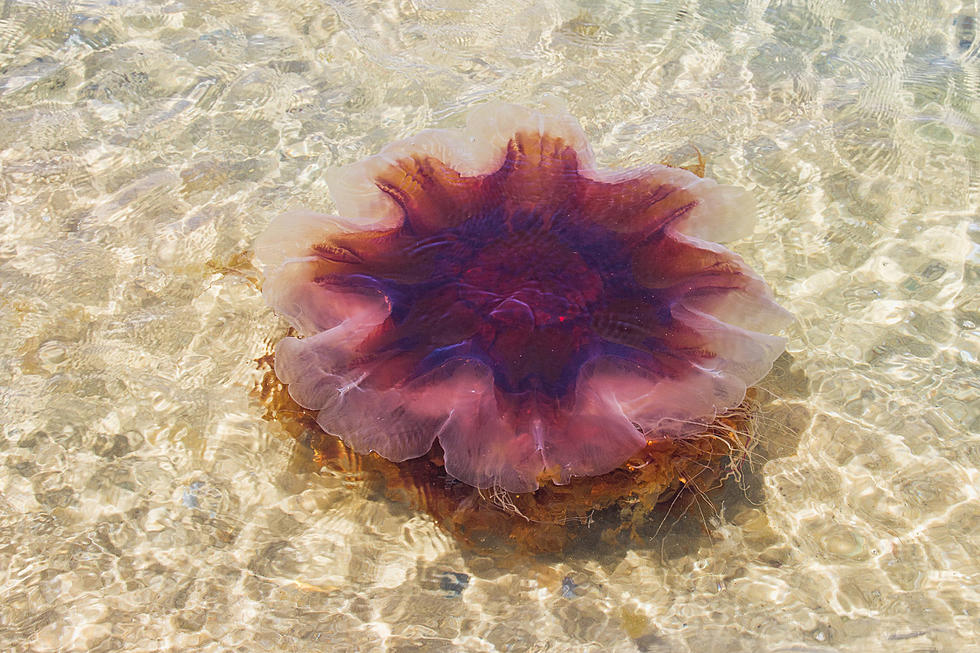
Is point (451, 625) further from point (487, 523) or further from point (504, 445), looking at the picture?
point (504, 445)

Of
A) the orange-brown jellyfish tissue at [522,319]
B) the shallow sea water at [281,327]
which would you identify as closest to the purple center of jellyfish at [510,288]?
the orange-brown jellyfish tissue at [522,319]

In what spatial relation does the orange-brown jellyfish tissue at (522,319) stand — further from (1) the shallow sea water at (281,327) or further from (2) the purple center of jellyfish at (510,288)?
(1) the shallow sea water at (281,327)

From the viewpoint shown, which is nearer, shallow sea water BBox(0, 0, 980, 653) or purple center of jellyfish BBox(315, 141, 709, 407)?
purple center of jellyfish BBox(315, 141, 709, 407)

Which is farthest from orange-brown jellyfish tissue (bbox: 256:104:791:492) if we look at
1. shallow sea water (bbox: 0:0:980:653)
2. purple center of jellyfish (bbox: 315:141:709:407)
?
shallow sea water (bbox: 0:0:980:653)

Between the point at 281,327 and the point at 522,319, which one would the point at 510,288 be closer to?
the point at 522,319

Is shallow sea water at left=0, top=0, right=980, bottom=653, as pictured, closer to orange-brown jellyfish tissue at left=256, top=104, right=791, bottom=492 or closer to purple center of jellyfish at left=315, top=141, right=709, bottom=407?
orange-brown jellyfish tissue at left=256, top=104, right=791, bottom=492
